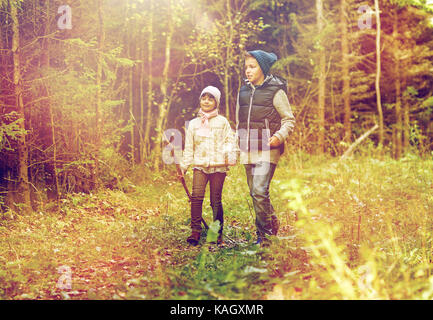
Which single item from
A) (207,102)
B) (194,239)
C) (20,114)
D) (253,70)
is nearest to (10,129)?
(20,114)

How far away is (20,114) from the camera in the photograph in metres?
6.96

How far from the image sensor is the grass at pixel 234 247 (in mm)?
3365

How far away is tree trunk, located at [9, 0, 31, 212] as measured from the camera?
704 cm

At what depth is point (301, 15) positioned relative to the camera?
19.3 metres

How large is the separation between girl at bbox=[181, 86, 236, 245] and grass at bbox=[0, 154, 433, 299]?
1.47 ft

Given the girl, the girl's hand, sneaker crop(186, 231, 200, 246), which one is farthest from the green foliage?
the girl's hand

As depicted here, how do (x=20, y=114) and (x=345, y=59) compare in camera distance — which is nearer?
(x=20, y=114)

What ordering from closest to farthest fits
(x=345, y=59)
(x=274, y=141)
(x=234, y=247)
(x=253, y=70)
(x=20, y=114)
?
(x=274, y=141)
(x=253, y=70)
(x=234, y=247)
(x=20, y=114)
(x=345, y=59)

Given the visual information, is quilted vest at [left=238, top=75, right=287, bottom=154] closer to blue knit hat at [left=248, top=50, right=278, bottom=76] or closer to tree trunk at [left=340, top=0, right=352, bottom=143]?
blue knit hat at [left=248, top=50, right=278, bottom=76]

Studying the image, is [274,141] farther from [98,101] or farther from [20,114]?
[98,101]

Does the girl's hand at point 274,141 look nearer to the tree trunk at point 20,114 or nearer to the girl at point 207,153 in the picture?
the girl at point 207,153

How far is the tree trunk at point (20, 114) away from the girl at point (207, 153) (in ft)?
10.5

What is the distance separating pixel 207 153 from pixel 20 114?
139 inches
